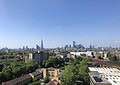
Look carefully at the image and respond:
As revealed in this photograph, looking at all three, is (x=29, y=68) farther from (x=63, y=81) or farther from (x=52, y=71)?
(x=63, y=81)

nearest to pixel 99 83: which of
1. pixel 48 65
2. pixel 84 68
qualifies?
pixel 84 68

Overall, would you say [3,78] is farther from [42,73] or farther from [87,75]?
[87,75]

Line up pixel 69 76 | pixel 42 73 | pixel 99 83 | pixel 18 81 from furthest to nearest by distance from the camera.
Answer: pixel 42 73
pixel 18 81
pixel 69 76
pixel 99 83

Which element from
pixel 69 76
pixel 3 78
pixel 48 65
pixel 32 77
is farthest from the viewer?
pixel 48 65

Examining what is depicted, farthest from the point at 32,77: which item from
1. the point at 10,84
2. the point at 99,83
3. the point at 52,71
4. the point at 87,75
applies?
the point at 99,83

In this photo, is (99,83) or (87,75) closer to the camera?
(99,83)

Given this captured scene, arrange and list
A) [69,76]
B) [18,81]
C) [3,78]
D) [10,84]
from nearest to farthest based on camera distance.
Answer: [69,76] → [10,84] → [18,81] → [3,78]

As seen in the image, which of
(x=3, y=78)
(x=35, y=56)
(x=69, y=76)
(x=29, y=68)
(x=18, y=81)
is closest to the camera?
(x=69, y=76)

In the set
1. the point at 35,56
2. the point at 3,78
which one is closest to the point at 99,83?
the point at 3,78

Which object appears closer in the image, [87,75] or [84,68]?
[87,75]
